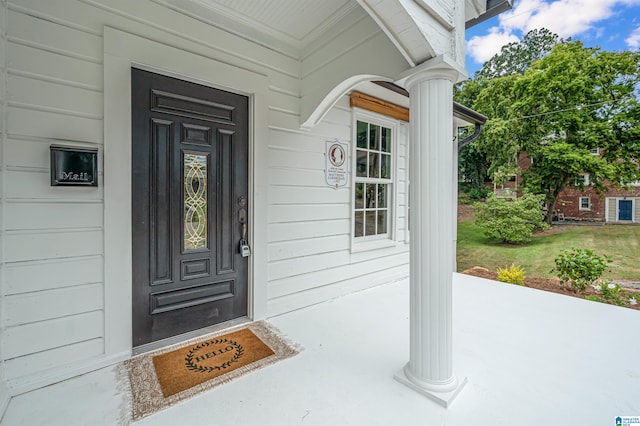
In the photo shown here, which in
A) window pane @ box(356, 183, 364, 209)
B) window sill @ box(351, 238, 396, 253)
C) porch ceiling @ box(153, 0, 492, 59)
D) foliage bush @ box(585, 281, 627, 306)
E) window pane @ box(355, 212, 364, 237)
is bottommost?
foliage bush @ box(585, 281, 627, 306)

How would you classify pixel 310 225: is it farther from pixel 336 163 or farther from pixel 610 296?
pixel 610 296

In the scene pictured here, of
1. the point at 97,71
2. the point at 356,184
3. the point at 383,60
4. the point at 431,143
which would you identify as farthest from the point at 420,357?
the point at 97,71

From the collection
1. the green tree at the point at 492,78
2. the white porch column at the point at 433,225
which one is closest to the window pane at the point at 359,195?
the white porch column at the point at 433,225

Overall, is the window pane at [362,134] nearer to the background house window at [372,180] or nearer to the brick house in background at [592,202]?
the background house window at [372,180]

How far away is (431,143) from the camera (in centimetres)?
155

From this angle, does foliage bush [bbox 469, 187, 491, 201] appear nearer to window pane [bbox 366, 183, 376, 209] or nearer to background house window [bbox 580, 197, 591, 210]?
background house window [bbox 580, 197, 591, 210]

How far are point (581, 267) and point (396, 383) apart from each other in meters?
4.35

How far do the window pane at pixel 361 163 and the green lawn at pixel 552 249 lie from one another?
584 centimetres

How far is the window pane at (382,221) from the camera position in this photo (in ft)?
12.5

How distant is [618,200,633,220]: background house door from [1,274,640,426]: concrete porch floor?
6.67m

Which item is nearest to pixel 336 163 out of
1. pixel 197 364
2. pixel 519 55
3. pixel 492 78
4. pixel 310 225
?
pixel 310 225

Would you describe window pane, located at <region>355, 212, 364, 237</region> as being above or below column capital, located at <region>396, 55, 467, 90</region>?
below

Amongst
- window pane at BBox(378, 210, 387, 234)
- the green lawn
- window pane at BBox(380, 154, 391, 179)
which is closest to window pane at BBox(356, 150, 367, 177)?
window pane at BBox(380, 154, 391, 179)

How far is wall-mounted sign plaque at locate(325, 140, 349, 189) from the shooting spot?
3046 millimetres
